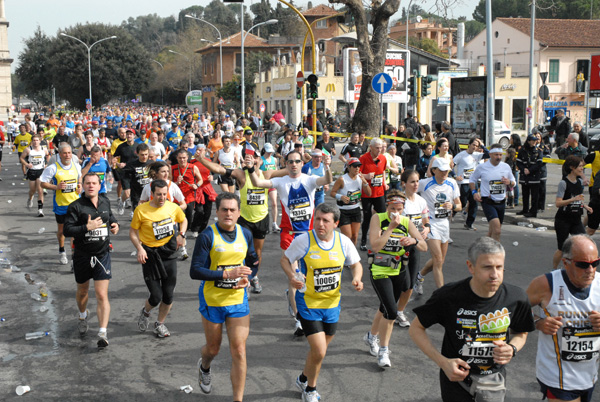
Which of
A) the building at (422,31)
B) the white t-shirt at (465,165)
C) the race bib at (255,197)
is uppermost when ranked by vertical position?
the building at (422,31)

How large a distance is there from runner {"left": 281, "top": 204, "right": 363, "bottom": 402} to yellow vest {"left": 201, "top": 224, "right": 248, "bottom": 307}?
0.41 meters

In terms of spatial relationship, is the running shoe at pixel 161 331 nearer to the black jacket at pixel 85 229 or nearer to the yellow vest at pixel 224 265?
the black jacket at pixel 85 229

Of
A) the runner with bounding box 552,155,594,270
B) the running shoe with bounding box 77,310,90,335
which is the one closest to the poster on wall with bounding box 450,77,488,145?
the runner with bounding box 552,155,594,270

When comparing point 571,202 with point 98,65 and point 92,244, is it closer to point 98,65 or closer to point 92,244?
point 92,244

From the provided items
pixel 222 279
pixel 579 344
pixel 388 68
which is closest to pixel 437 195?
pixel 222 279

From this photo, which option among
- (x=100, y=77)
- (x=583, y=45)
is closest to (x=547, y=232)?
(x=583, y=45)

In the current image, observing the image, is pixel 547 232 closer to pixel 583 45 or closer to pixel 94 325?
pixel 94 325

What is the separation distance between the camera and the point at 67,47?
74.8 meters

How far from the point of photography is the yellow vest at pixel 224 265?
5461mm

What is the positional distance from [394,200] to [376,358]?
1.58 metres

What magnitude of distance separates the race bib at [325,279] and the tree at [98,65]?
244ft

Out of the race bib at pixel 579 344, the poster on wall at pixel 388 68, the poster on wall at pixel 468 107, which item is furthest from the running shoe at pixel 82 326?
the poster on wall at pixel 388 68

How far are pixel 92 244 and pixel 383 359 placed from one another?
3.26 meters

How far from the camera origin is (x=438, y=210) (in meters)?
8.53
